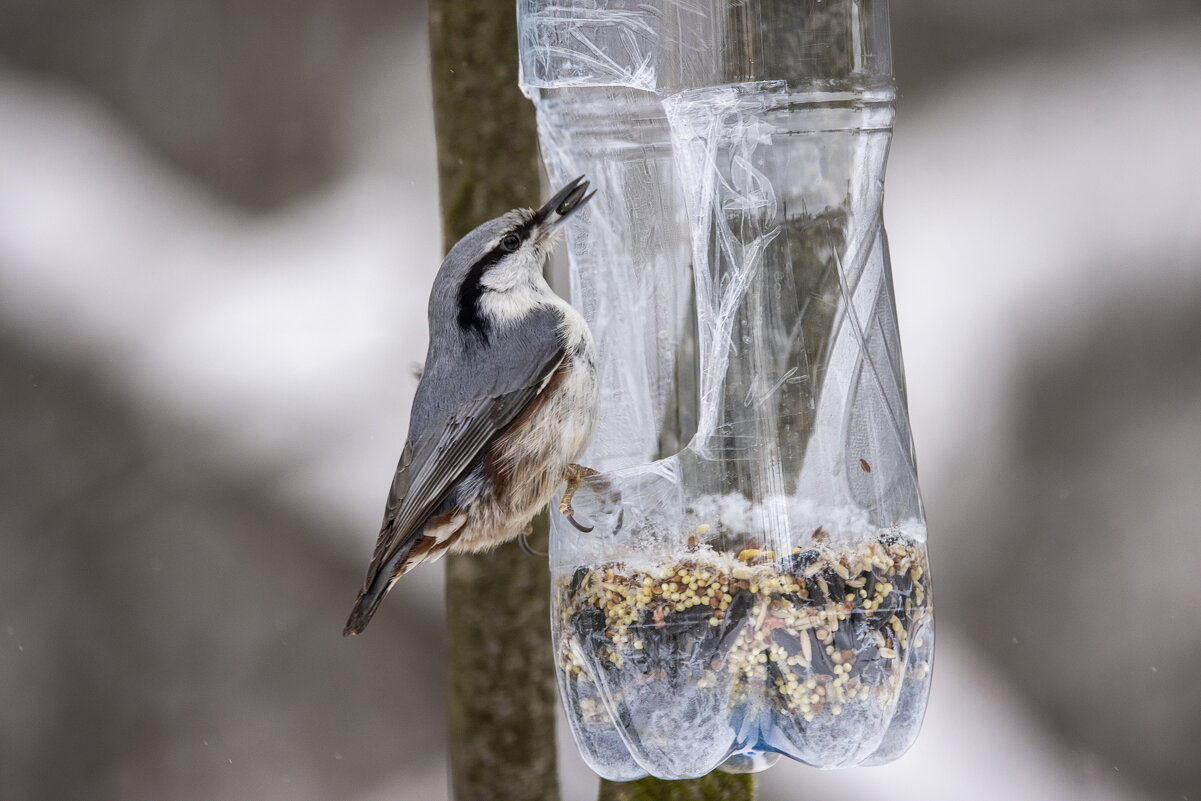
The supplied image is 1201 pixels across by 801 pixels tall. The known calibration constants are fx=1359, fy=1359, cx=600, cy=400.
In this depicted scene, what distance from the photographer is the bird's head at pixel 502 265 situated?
7.55 ft

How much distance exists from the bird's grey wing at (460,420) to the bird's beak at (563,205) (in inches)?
6.3

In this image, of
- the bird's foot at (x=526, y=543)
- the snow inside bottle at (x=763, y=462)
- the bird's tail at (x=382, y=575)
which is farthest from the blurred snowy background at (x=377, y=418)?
the snow inside bottle at (x=763, y=462)

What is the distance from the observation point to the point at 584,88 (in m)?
2.42

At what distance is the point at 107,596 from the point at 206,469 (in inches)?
20.0

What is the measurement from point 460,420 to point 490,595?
38 centimetres

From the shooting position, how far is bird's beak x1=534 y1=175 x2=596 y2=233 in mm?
2293

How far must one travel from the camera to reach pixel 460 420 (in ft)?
7.72

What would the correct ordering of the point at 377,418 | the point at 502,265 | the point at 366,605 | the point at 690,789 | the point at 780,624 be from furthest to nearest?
the point at 377,418, the point at 690,789, the point at 502,265, the point at 366,605, the point at 780,624

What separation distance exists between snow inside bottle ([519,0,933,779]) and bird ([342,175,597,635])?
0.13 m

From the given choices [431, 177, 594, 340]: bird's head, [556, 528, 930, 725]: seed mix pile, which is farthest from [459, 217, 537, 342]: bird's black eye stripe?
[556, 528, 930, 725]: seed mix pile

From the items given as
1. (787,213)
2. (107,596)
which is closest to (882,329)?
(787,213)

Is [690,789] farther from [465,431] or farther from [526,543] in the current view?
[465,431]

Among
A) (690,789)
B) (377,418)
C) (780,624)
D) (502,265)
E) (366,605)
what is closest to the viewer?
(780,624)

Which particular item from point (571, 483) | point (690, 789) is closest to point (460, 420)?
point (571, 483)
